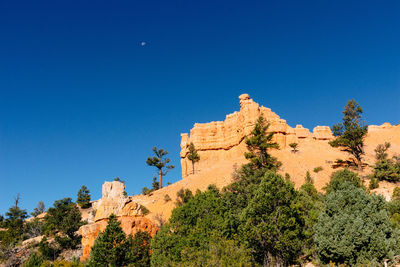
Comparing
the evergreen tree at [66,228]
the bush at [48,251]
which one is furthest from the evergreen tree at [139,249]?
the evergreen tree at [66,228]

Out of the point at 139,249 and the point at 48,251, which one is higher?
the point at 139,249

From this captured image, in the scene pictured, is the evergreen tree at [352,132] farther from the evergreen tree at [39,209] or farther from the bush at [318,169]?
the evergreen tree at [39,209]

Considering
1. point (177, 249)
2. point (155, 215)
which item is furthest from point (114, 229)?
point (155, 215)

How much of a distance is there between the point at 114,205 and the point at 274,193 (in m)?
18.0

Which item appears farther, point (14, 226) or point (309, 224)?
point (14, 226)

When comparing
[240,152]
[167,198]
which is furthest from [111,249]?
[240,152]

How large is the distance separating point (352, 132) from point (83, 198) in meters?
57.0

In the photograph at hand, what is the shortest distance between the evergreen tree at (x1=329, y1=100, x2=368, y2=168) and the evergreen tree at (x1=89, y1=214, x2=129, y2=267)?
36.1 m

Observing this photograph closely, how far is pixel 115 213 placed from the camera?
3012cm

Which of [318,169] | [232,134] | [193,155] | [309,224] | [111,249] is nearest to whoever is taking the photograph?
[309,224]

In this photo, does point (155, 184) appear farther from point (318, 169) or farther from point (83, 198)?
point (318, 169)

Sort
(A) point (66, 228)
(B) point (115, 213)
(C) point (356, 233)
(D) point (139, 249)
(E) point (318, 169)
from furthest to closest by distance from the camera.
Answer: (E) point (318, 169) → (A) point (66, 228) → (B) point (115, 213) → (D) point (139, 249) → (C) point (356, 233)

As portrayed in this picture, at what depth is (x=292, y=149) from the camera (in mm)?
61969

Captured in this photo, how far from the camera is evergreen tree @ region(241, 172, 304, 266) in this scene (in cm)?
1897
